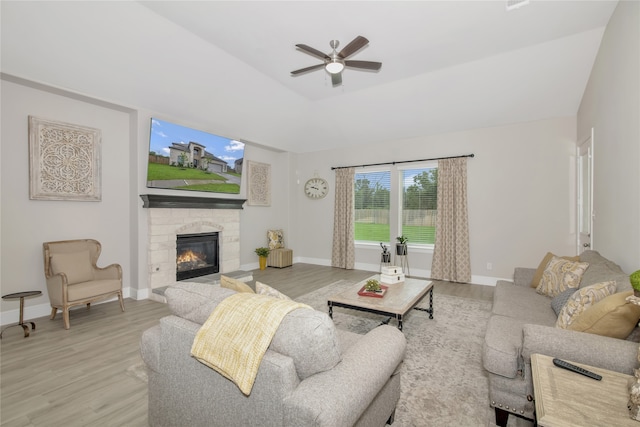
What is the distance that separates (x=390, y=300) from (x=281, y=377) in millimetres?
2102

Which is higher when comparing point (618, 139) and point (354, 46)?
point (354, 46)

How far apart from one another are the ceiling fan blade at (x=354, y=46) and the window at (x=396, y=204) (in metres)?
3.59

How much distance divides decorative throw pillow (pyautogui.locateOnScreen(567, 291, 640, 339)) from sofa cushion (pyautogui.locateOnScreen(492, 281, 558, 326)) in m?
0.65

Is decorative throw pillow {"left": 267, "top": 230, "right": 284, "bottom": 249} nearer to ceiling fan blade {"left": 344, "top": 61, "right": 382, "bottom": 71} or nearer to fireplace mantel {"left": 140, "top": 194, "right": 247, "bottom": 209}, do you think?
fireplace mantel {"left": 140, "top": 194, "right": 247, "bottom": 209}

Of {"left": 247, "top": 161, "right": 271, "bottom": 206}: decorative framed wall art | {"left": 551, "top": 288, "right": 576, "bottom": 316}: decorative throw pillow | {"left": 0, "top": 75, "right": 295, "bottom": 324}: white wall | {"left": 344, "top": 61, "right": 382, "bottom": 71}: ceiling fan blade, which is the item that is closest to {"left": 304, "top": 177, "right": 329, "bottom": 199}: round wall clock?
{"left": 247, "top": 161, "right": 271, "bottom": 206}: decorative framed wall art

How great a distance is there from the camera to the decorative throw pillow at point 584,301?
1.97m

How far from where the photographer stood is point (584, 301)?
200 cm

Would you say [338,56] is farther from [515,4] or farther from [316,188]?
[316,188]

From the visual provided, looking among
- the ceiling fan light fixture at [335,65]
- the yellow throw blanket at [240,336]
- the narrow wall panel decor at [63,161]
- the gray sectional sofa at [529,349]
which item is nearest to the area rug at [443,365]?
the gray sectional sofa at [529,349]

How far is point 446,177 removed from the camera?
5.80 metres

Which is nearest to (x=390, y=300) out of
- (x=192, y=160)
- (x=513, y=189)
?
(x=513, y=189)

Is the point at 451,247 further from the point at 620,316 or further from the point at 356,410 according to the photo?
the point at 356,410

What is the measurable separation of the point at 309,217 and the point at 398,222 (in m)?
2.38

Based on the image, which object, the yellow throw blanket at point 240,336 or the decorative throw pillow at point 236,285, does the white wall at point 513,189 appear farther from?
the yellow throw blanket at point 240,336
